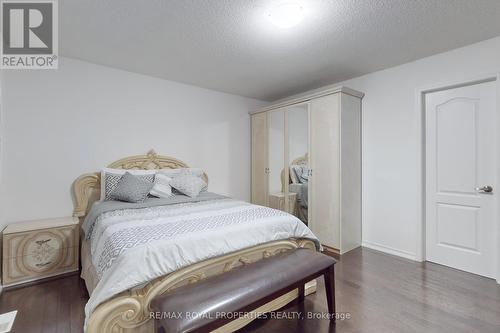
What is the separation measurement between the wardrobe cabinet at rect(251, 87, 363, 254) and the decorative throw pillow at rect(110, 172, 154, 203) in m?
2.10

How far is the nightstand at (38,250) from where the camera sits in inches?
88.3

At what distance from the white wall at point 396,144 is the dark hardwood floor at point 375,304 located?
599 millimetres

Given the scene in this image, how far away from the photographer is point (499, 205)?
2316mm

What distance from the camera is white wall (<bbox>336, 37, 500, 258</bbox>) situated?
2.73m

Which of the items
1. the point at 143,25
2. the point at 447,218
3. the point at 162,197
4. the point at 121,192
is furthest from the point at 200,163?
the point at 447,218

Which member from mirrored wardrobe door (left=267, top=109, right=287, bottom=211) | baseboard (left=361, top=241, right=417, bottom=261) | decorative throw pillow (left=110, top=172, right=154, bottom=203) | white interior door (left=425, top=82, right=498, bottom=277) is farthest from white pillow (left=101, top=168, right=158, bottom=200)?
white interior door (left=425, top=82, right=498, bottom=277)

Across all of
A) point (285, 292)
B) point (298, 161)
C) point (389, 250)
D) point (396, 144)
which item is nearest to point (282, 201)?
point (298, 161)

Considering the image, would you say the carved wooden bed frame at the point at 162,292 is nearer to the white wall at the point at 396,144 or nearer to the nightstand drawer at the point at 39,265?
the white wall at the point at 396,144

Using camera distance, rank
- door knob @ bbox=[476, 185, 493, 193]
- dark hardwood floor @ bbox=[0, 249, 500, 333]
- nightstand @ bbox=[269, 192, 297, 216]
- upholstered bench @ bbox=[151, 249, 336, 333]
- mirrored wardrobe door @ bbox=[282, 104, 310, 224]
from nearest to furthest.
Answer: upholstered bench @ bbox=[151, 249, 336, 333] → dark hardwood floor @ bbox=[0, 249, 500, 333] → door knob @ bbox=[476, 185, 493, 193] → mirrored wardrobe door @ bbox=[282, 104, 310, 224] → nightstand @ bbox=[269, 192, 297, 216]

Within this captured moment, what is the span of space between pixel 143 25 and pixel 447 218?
3.79 metres

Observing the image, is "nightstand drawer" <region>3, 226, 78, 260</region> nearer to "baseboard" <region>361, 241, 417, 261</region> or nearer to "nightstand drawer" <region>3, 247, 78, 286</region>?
"nightstand drawer" <region>3, 247, 78, 286</region>

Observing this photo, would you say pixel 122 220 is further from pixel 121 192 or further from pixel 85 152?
pixel 85 152

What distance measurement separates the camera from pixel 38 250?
2.37m

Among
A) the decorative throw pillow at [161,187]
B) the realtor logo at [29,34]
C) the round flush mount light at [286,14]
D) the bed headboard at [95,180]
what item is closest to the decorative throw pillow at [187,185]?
the decorative throw pillow at [161,187]
